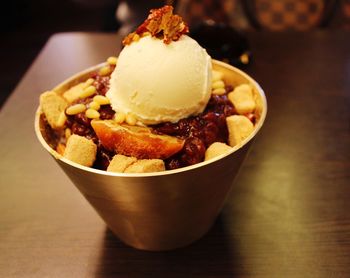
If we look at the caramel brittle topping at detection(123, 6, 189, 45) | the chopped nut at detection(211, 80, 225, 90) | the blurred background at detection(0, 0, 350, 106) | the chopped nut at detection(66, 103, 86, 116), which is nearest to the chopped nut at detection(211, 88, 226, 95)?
the chopped nut at detection(211, 80, 225, 90)

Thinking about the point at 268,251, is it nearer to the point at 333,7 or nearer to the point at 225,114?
the point at 225,114

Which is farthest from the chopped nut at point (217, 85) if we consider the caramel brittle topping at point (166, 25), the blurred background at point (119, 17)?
the blurred background at point (119, 17)

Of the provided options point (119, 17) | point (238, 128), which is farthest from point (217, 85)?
point (119, 17)

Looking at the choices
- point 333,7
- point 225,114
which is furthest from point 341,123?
point 333,7

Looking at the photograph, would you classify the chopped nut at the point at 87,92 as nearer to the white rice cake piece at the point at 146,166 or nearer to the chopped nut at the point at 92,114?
the chopped nut at the point at 92,114

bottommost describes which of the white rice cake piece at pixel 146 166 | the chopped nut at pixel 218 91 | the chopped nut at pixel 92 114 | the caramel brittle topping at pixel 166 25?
the chopped nut at pixel 218 91

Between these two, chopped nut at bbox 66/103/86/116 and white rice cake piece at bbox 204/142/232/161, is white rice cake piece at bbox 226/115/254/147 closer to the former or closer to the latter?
white rice cake piece at bbox 204/142/232/161

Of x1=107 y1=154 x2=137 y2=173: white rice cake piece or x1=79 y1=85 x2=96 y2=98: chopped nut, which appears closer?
x1=107 y1=154 x2=137 y2=173: white rice cake piece
